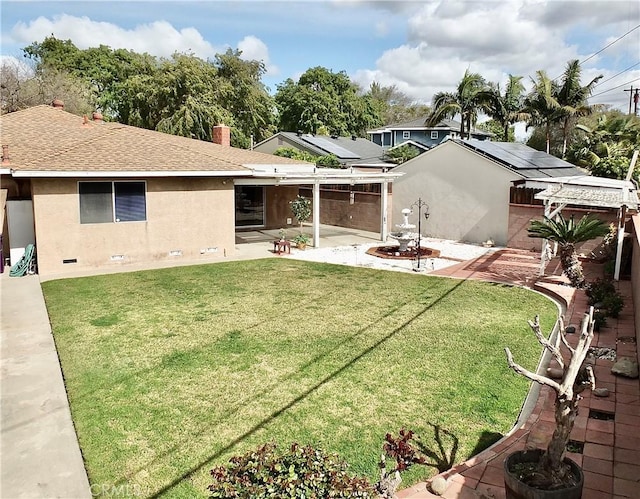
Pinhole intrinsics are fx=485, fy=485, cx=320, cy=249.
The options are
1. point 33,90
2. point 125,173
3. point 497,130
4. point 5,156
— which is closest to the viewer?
point 5,156

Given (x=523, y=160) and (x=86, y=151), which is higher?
(x=523, y=160)

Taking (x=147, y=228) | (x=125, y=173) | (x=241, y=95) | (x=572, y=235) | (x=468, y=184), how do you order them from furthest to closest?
1. (x=241, y=95)
2. (x=468, y=184)
3. (x=147, y=228)
4. (x=125, y=173)
5. (x=572, y=235)

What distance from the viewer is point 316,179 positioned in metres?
18.1

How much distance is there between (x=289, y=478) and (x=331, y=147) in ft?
111

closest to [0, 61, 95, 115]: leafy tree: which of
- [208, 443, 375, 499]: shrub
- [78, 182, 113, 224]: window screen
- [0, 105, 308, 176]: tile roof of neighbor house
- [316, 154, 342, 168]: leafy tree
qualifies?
[0, 105, 308, 176]: tile roof of neighbor house

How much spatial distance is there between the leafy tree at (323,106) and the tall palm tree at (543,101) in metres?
20.8

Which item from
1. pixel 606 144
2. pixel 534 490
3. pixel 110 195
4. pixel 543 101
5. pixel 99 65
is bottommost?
pixel 534 490

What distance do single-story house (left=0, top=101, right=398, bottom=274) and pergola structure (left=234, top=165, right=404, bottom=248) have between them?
0.23 feet

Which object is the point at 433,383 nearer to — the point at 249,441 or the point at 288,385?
the point at 288,385

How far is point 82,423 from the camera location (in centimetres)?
596

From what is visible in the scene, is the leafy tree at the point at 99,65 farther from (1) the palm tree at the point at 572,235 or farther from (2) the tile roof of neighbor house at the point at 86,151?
(1) the palm tree at the point at 572,235

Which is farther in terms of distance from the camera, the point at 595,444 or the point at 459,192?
the point at 459,192

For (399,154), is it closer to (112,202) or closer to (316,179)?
(316,179)

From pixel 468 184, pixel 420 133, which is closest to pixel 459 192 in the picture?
pixel 468 184
